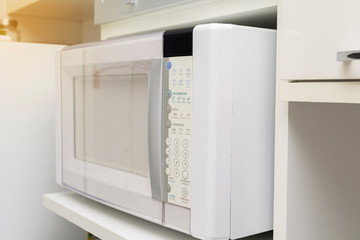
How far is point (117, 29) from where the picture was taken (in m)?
0.97

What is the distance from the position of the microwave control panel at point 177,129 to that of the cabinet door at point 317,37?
15cm

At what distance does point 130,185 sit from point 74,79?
295 mm

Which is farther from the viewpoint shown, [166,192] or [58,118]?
[58,118]

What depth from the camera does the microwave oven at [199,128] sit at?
2.01ft

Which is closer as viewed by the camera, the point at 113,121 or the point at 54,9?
the point at 113,121

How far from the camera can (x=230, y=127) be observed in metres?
0.62

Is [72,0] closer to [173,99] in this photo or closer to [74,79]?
[74,79]

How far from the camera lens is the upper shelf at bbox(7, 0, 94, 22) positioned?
1392 millimetres

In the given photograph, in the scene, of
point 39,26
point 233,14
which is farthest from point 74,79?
point 39,26

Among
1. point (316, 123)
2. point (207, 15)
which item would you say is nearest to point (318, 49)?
point (316, 123)

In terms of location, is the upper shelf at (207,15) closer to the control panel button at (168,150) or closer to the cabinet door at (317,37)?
the cabinet door at (317,37)

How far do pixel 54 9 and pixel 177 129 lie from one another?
3.38 feet

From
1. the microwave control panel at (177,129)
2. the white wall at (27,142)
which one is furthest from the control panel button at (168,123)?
the white wall at (27,142)

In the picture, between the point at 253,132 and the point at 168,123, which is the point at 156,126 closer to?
the point at 168,123
